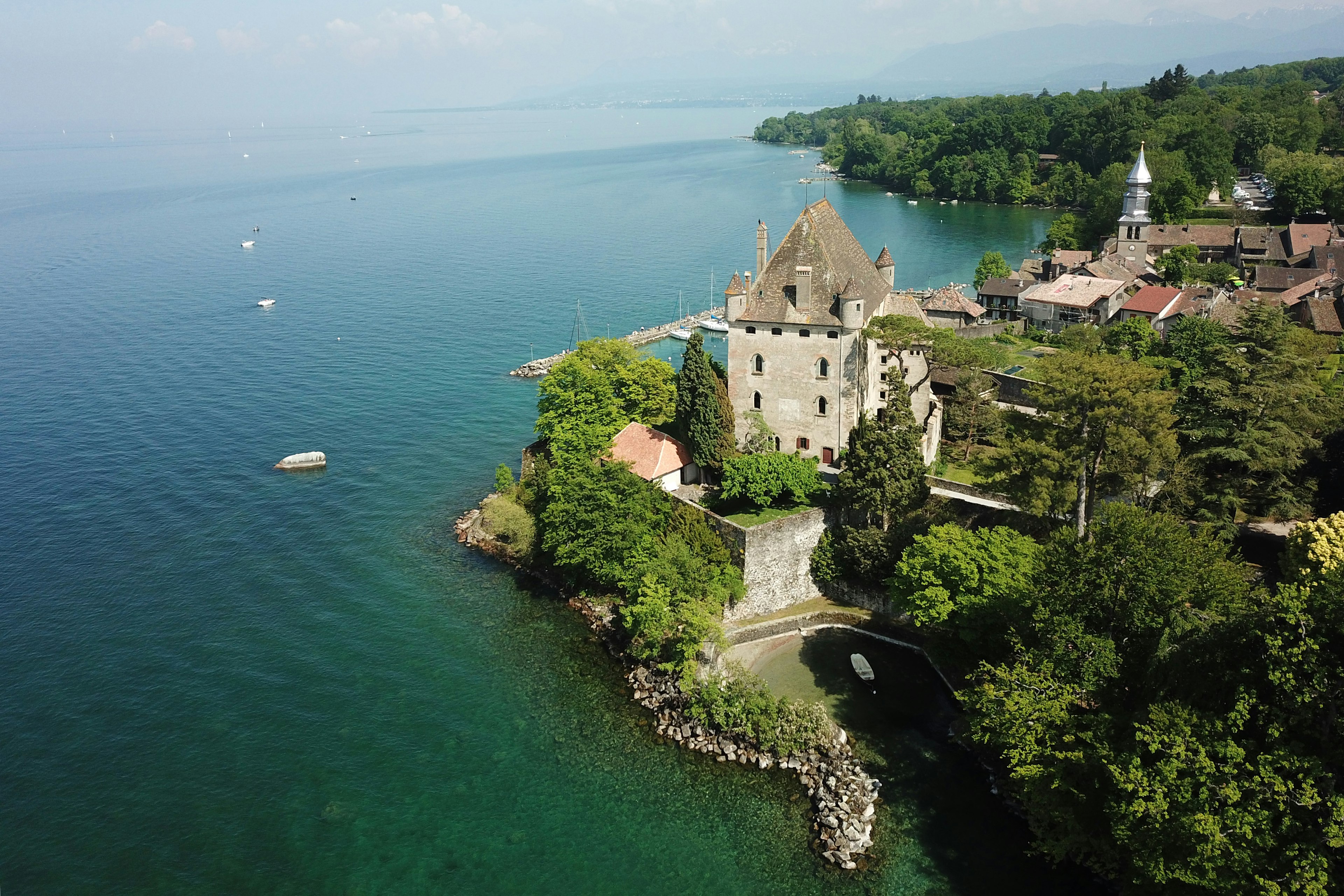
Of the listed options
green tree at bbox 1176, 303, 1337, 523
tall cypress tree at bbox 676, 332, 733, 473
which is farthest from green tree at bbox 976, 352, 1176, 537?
tall cypress tree at bbox 676, 332, 733, 473

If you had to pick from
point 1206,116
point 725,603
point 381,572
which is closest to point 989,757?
point 725,603

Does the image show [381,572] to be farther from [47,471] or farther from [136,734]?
[47,471]

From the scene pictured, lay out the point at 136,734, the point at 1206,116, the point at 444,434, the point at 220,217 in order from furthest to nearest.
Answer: the point at 220,217, the point at 1206,116, the point at 444,434, the point at 136,734

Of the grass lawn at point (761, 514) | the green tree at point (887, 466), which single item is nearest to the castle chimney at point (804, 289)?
the green tree at point (887, 466)

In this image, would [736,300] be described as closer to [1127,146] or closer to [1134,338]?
[1134,338]

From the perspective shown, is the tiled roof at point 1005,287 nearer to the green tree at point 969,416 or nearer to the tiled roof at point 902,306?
the tiled roof at point 902,306
